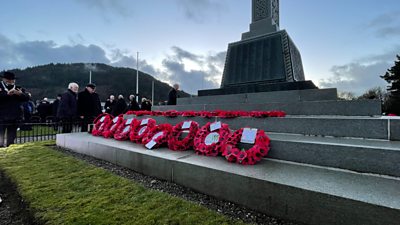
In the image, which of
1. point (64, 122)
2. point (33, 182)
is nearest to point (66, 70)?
point (64, 122)

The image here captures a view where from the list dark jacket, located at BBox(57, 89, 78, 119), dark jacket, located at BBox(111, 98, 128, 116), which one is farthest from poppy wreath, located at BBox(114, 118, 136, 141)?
dark jacket, located at BBox(111, 98, 128, 116)

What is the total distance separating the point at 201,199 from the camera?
8.48 ft

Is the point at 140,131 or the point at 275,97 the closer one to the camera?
the point at 140,131

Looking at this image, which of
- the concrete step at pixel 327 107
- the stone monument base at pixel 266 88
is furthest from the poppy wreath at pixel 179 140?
the stone monument base at pixel 266 88

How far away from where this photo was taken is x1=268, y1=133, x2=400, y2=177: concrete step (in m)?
2.27

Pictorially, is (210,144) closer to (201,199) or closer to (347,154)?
(201,199)

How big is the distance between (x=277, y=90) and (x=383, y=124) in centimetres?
323

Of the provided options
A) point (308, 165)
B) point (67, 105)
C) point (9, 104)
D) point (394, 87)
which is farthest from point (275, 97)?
point (394, 87)

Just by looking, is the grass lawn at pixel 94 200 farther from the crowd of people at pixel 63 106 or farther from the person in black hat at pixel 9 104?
the crowd of people at pixel 63 106

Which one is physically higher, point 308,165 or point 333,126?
point 333,126

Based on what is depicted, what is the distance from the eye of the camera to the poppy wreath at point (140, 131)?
4.60 meters

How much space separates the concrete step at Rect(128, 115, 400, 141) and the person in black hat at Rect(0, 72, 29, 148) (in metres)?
5.92

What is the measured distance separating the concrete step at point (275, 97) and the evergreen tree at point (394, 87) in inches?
1117

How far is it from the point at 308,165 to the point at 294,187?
2.90 ft
